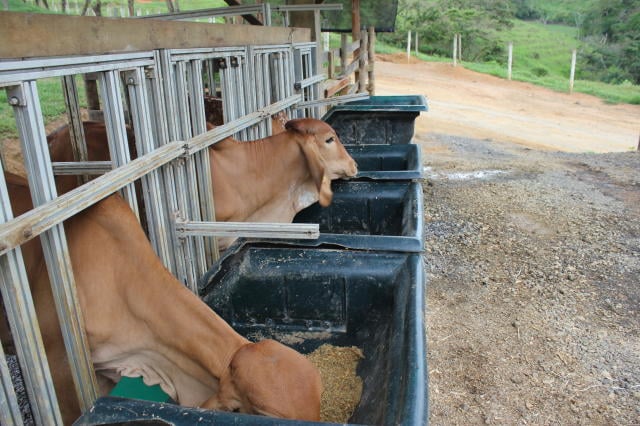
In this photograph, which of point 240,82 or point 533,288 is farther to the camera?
point 533,288

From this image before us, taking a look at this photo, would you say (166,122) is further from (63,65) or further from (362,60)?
(362,60)

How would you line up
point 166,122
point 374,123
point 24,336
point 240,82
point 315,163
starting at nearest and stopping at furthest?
1. point 24,336
2. point 166,122
3. point 240,82
4. point 315,163
5. point 374,123

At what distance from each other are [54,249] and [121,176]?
446 mm

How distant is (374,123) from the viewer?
23.5 ft

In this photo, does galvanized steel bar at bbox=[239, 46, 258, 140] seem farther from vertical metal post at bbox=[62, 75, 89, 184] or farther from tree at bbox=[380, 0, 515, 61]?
tree at bbox=[380, 0, 515, 61]

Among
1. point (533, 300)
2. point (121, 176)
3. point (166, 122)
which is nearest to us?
point (121, 176)

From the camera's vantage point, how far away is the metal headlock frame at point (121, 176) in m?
1.96

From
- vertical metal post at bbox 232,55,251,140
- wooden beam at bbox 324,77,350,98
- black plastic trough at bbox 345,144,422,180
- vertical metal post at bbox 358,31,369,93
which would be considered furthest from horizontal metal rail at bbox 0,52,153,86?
vertical metal post at bbox 358,31,369,93

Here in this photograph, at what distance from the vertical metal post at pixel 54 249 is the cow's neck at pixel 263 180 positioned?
5.68 ft

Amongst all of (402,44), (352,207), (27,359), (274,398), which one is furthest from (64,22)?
(402,44)

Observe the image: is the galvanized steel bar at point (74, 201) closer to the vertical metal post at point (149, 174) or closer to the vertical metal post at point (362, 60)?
the vertical metal post at point (149, 174)

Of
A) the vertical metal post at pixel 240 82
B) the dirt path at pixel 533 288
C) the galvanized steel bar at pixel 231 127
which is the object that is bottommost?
the dirt path at pixel 533 288

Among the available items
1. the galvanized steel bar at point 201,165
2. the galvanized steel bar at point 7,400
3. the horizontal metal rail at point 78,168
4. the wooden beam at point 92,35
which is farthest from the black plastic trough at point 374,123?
the galvanized steel bar at point 7,400

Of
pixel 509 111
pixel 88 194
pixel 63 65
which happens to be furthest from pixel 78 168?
pixel 509 111
